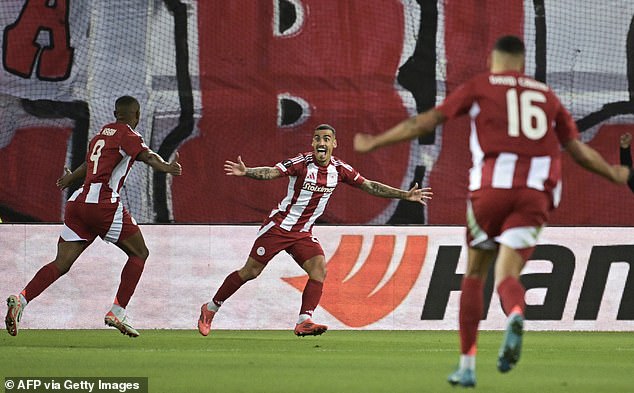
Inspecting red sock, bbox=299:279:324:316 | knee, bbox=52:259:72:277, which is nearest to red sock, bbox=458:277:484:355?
red sock, bbox=299:279:324:316

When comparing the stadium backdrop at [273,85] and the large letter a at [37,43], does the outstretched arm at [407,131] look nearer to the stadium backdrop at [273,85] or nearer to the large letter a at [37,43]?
the stadium backdrop at [273,85]

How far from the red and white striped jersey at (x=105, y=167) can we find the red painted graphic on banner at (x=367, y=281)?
2.84m

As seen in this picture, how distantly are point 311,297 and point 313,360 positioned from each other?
101 inches

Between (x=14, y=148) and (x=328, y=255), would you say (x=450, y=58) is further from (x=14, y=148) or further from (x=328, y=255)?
(x=14, y=148)

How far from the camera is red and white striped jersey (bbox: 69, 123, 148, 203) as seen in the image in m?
10.0

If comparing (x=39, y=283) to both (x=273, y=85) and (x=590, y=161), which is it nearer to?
(x=590, y=161)

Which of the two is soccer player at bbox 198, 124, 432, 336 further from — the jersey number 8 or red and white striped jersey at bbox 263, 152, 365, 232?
the jersey number 8

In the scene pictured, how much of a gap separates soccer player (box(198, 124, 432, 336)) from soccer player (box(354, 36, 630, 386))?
4.64 meters

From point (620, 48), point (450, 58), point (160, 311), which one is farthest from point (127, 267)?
point (620, 48)

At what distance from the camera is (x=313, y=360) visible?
321 inches

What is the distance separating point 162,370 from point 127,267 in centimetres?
314

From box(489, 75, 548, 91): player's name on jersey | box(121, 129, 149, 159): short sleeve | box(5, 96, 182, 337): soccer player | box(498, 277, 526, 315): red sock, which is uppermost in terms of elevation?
box(489, 75, 548, 91): player's name on jersey

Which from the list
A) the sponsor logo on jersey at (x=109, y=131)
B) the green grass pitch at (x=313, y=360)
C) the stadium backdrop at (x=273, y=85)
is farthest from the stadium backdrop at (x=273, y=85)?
the sponsor logo on jersey at (x=109, y=131)

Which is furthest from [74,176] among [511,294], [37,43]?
[37,43]
